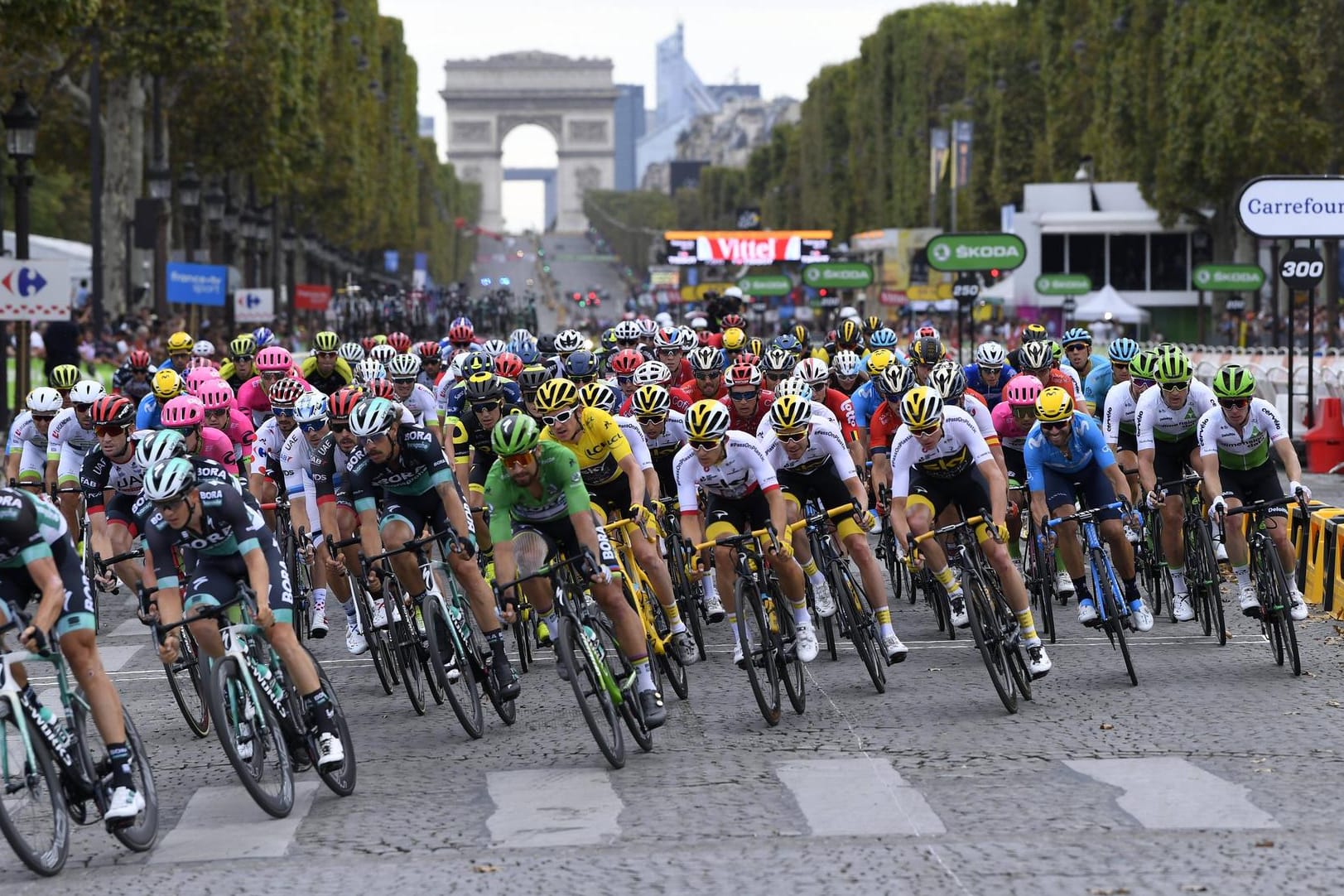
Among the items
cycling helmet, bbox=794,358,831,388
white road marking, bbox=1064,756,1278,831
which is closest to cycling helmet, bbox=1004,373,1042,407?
cycling helmet, bbox=794,358,831,388

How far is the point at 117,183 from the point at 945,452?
1218 inches

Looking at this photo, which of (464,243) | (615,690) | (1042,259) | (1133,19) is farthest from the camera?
(464,243)

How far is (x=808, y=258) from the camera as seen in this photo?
203ft

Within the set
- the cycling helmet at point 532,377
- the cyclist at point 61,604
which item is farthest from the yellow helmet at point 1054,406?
the cyclist at point 61,604

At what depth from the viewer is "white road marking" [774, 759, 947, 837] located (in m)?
8.49

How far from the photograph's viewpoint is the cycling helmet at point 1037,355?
1486cm

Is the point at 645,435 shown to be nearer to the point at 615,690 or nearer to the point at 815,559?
the point at 815,559

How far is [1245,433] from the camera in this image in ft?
42.0

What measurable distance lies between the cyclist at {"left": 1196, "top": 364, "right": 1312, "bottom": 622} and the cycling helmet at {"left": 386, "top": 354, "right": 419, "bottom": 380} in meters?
5.38

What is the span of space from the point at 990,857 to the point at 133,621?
9.54 m

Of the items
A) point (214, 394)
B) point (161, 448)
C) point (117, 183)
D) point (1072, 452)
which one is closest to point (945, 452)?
point (1072, 452)

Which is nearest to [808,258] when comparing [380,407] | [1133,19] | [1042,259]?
[1133,19]

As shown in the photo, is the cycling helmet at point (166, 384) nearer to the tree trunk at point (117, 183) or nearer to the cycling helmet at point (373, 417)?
the cycling helmet at point (373, 417)

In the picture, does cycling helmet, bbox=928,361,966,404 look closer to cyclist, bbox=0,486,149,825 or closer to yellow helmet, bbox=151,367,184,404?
yellow helmet, bbox=151,367,184,404
